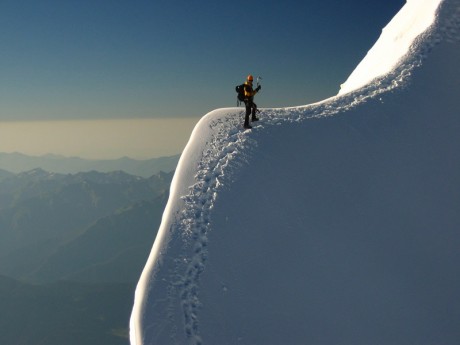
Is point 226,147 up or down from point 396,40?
down

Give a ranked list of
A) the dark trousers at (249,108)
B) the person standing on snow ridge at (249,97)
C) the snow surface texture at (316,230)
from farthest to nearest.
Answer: the dark trousers at (249,108) < the person standing on snow ridge at (249,97) < the snow surface texture at (316,230)

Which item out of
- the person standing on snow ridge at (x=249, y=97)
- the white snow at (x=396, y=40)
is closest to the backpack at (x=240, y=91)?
the person standing on snow ridge at (x=249, y=97)

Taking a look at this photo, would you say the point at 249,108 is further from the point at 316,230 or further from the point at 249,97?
the point at 316,230

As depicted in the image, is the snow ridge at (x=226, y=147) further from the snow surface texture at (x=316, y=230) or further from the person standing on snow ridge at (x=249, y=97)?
the person standing on snow ridge at (x=249, y=97)

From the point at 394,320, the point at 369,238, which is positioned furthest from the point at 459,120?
the point at 394,320

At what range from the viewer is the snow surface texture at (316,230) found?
1334 centimetres

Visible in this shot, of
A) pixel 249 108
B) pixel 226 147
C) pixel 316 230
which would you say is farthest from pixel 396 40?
pixel 316 230

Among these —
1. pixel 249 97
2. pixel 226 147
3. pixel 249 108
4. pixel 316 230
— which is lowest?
pixel 316 230

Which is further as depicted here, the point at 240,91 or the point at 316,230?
the point at 240,91

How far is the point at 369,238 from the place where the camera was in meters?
16.4

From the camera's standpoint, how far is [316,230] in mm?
16078

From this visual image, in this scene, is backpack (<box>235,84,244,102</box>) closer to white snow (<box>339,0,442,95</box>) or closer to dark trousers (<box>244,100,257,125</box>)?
dark trousers (<box>244,100,257,125</box>)

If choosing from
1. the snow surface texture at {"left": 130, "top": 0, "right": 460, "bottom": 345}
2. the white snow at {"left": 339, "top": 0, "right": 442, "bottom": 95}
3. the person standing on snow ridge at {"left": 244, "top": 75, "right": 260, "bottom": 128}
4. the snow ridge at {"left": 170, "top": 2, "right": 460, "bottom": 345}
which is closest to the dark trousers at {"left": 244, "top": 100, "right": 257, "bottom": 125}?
the person standing on snow ridge at {"left": 244, "top": 75, "right": 260, "bottom": 128}

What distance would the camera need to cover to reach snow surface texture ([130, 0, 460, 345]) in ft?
43.8
